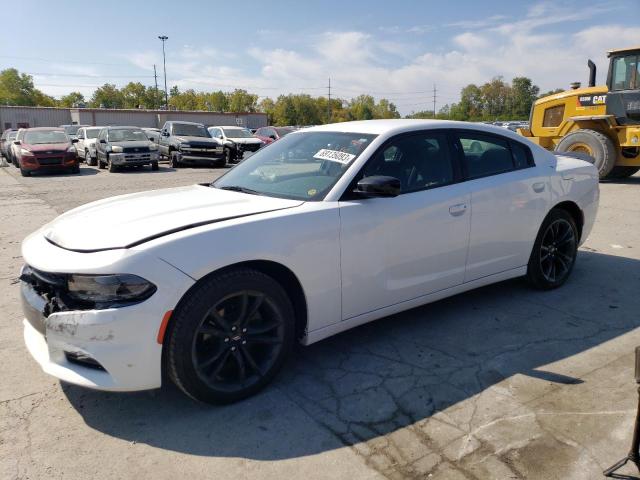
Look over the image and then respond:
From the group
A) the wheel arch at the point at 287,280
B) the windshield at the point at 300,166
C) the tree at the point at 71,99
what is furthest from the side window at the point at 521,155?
the tree at the point at 71,99

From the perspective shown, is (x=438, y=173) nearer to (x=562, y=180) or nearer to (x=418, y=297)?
(x=418, y=297)

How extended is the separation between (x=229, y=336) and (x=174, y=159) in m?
18.8

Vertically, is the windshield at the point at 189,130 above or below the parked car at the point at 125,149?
above

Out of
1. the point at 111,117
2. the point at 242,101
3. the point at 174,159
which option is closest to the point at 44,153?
the point at 174,159

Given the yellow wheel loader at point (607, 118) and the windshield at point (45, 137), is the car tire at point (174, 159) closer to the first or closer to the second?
the windshield at point (45, 137)

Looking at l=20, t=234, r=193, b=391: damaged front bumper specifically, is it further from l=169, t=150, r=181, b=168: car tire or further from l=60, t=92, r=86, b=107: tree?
l=60, t=92, r=86, b=107: tree

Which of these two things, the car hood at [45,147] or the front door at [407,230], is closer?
the front door at [407,230]

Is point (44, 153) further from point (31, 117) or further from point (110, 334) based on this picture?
point (31, 117)

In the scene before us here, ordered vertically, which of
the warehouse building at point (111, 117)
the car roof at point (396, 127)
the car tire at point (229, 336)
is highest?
the warehouse building at point (111, 117)

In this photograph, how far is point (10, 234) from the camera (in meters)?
7.90

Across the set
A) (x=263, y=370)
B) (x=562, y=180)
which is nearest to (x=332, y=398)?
(x=263, y=370)

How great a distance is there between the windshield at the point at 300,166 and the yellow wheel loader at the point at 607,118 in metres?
9.85

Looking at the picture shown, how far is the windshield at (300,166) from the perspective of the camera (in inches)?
138

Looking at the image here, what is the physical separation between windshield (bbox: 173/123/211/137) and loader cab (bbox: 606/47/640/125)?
1462 centimetres
